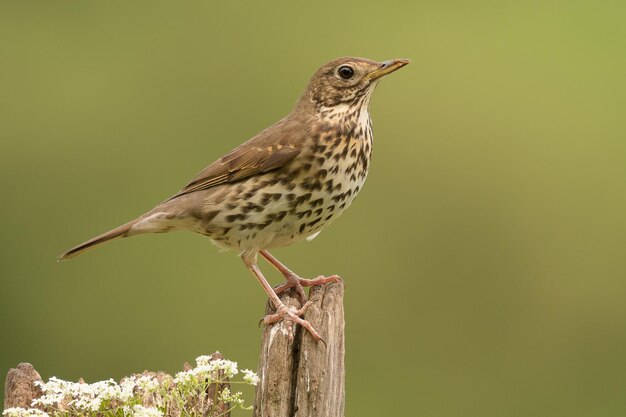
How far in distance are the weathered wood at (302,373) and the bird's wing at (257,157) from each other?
1.08m

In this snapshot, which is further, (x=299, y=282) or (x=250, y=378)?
(x=299, y=282)

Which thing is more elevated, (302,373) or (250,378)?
(302,373)

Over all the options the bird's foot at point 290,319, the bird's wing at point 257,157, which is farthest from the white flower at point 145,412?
the bird's wing at point 257,157

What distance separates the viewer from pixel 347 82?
6898mm

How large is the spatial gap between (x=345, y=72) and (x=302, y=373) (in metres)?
1.96

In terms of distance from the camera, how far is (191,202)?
268 inches

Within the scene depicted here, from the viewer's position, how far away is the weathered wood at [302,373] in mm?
5551

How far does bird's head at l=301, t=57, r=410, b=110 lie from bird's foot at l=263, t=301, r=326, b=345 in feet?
4.27

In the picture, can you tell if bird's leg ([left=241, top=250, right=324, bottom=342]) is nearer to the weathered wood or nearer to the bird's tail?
the weathered wood

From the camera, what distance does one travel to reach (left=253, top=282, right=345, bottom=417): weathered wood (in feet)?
18.2

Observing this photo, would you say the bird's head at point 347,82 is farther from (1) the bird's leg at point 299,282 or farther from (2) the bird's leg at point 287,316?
(2) the bird's leg at point 287,316

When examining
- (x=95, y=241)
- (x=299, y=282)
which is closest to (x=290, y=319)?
(x=299, y=282)

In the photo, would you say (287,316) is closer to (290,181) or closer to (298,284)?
(298,284)

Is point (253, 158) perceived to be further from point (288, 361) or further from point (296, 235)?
point (288, 361)
